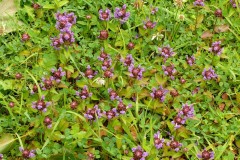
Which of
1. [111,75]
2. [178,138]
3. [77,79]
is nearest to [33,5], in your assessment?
[77,79]

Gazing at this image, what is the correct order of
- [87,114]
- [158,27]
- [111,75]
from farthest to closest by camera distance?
[158,27] < [111,75] < [87,114]

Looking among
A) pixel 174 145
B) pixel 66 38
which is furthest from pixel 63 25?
pixel 174 145

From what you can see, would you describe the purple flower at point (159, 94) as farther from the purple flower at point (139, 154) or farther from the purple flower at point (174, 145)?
the purple flower at point (139, 154)

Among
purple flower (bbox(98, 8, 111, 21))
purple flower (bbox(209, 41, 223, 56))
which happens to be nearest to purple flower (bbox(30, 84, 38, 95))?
purple flower (bbox(98, 8, 111, 21))

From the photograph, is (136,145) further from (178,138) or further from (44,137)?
(44,137)

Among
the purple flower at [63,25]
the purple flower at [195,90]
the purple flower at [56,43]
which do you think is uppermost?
the purple flower at [63,25]

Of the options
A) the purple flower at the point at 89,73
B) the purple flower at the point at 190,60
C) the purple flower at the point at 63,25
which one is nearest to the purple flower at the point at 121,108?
the purple flower at the point at 89,73

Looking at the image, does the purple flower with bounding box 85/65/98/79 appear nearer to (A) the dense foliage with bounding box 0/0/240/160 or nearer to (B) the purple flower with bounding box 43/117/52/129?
(A) the dense foliage with bounding box 0/0/240/160

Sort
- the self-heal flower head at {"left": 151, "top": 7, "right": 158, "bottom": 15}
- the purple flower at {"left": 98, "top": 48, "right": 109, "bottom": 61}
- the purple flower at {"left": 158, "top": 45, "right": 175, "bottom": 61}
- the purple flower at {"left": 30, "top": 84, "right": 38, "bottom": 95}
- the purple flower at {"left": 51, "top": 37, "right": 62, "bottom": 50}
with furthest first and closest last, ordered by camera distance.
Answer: the self-heal flower head at {"left": 151, "top": 7, "right": 158, "bottom": 15}, the purple flower at {"left": 158, "top": 45, "right": 175, "bottom": 61}, the purple flower at {"left": 98, "top": 48, "right": 109, "bottom": 61}, the purple flower at {"left": 51, "top": 37, "right": 62, "bottom": 50}, the purple flower at {"left": 30, "top": 84, "right": 38, "bottom": 95}

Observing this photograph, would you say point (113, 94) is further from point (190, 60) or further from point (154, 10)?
point (154, 10)
